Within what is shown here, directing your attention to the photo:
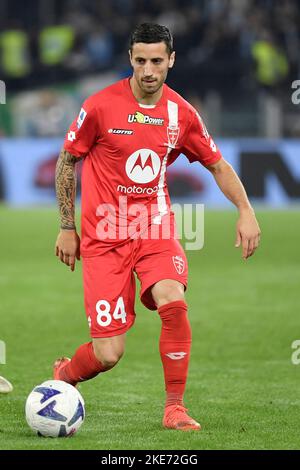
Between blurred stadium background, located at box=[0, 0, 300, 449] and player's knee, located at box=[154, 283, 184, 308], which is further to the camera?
blurred stadium background, located at box=[0, 0, 300, 449]

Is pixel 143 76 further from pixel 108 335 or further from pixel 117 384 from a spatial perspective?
pixel 117 384

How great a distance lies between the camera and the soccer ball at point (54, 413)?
5.73m

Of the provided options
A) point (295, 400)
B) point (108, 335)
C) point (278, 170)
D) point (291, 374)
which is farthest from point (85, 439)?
point (278, 170)

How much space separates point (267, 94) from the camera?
2358 cm

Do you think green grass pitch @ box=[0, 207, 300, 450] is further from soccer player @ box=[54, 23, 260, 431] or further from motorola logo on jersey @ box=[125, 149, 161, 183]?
motorola logo on jersey @ box=[125, 149, 161, 183]

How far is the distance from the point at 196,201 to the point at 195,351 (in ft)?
40.1

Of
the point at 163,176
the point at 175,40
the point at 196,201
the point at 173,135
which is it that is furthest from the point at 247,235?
the point at 175,40

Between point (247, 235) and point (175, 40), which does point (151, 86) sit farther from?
point (175, 40)

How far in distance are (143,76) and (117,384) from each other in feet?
8.08

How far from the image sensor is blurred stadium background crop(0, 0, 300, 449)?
6965 millimetres

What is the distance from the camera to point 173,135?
20.9ft

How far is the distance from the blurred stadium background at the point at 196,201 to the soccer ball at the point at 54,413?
0.11 metres

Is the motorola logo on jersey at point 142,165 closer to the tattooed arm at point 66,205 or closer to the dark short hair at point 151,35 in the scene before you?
the tattooed arm at point 66,205

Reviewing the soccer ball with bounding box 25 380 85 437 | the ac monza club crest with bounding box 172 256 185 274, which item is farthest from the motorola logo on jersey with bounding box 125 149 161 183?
the soccer ball with bounding box 25 380 85 437
